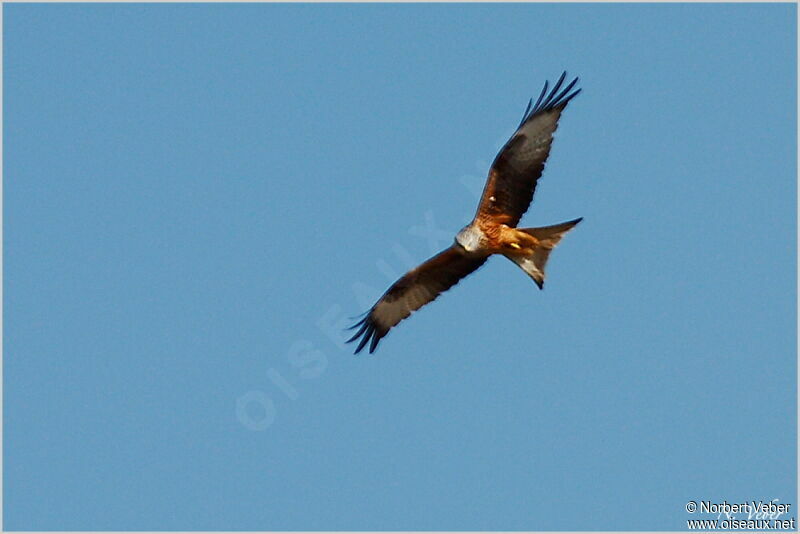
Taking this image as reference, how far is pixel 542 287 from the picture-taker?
15.2 m

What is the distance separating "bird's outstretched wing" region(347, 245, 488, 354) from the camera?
1594 centimetres

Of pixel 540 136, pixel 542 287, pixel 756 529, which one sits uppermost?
pixel 540 136

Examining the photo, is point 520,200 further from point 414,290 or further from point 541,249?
point 414,290

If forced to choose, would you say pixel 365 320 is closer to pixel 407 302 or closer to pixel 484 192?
pixel 407 302

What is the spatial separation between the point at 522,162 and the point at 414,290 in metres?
2.03

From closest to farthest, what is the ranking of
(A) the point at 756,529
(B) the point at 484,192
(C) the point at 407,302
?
(A) the point at 756,529 < (B) the point at 484,192 < (C) the point at 407,302

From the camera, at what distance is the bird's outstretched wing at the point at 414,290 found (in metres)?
15.9

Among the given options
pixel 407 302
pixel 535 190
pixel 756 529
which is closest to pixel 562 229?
pixel 535 190

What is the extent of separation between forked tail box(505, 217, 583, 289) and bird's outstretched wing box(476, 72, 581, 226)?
294 millimetres

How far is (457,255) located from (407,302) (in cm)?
93

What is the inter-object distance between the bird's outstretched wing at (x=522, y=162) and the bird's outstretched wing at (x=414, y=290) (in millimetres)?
709

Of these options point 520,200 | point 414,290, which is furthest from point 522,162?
point 414,290

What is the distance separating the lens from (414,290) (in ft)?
53.6

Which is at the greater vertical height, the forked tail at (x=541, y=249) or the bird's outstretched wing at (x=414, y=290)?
the bird's outstretched wing at (x=414, y=290)
